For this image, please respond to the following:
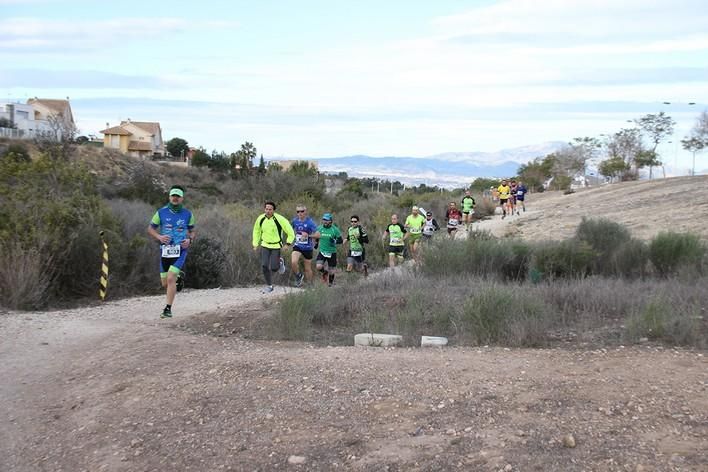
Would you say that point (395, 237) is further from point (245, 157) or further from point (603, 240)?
point (245, 157)

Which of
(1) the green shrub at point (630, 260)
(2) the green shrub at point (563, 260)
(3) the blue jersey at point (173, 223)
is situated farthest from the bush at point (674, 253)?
(3) the blue jersey at point (173, 223)

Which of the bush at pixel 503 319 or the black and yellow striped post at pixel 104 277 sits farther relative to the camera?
the black and yellow striped post at pixel 104 277

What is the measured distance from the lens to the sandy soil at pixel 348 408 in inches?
203

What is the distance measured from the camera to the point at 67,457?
19.0ft

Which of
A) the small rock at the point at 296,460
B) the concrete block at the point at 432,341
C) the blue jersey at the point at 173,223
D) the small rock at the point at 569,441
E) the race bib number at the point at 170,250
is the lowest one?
the small rock at the point at 296,460

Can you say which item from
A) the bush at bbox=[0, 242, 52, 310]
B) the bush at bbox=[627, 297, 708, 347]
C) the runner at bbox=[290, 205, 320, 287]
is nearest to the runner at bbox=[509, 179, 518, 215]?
the runner at bbox=[290, 205, 320, 287]

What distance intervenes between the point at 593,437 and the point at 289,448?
7.06ft

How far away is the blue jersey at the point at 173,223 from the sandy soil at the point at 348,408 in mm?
2182

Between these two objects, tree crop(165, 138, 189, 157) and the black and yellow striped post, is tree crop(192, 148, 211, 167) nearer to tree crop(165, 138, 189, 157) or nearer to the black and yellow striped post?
tree crop(165, 138, 189, 157)

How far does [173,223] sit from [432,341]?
4324 mm

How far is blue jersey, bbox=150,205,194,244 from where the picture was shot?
10430 mm

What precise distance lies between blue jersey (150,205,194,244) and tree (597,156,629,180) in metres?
69.9

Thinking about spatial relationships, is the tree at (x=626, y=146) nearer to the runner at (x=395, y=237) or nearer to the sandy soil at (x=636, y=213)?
the sandy soil at (x=636, y=213)

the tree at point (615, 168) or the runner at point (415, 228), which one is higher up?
the tree at point (615, 168)
